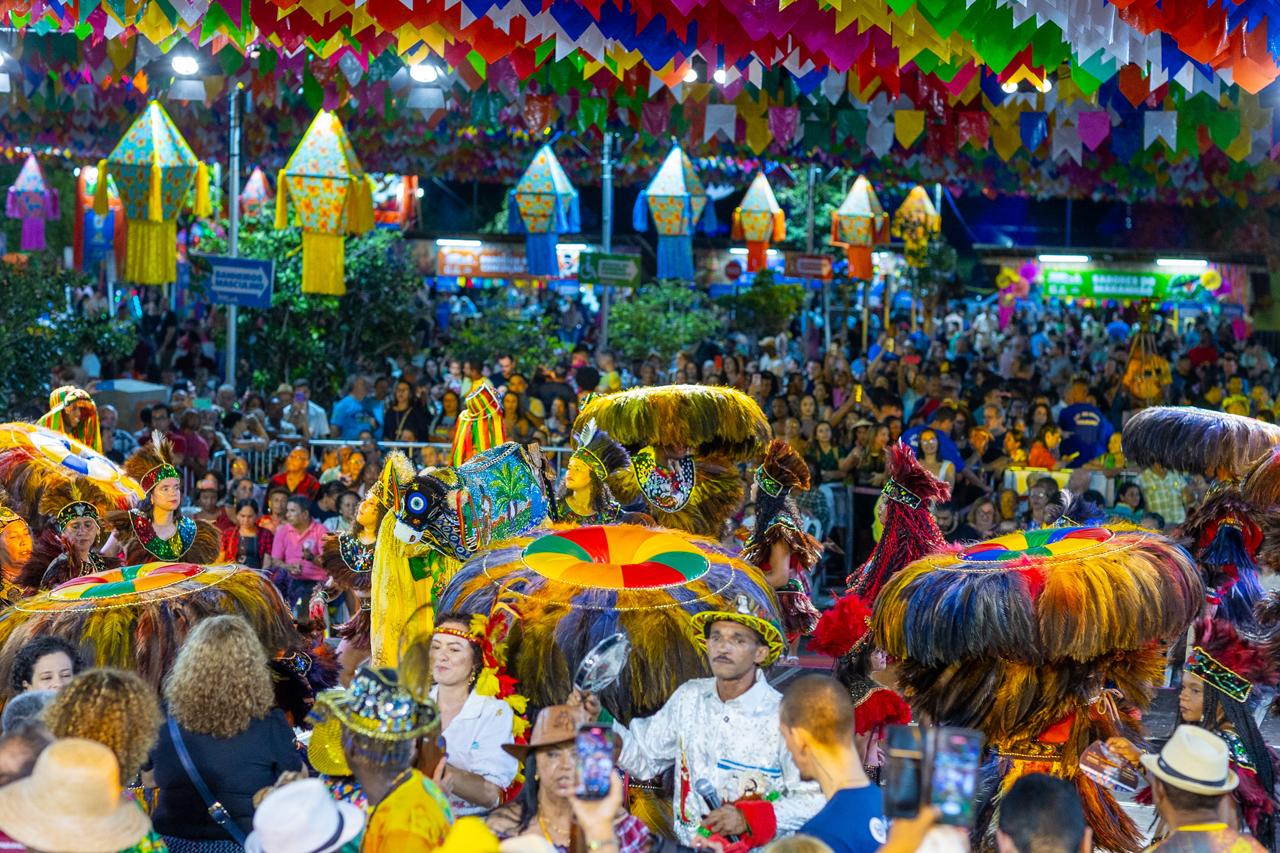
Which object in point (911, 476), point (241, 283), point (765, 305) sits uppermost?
point (241, 283)

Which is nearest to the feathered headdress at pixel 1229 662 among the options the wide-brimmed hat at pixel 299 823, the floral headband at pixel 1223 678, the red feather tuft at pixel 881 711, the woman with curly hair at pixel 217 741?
the floral headband at pixel 1223 678

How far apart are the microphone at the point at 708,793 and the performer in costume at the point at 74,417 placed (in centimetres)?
613

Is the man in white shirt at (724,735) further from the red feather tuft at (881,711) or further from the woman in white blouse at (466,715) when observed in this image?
the red feather tuft at (881,711)

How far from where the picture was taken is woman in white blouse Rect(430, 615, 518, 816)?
551 cm

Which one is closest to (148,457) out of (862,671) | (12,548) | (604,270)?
(12,548)

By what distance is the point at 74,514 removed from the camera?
27.2 ft

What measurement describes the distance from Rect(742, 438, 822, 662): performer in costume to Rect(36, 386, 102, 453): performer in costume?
4.29m

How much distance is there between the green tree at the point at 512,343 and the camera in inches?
819

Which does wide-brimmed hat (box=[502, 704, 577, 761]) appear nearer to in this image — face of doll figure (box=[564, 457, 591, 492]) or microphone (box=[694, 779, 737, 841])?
microphone (box=[694, 779, 737, 841])

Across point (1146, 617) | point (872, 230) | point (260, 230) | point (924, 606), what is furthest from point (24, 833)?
point (872, 230)

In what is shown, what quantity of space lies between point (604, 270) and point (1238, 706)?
15.3 metres

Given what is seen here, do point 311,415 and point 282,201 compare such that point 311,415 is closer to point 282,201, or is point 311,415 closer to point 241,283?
point 241,283

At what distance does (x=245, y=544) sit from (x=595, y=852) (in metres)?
7.55

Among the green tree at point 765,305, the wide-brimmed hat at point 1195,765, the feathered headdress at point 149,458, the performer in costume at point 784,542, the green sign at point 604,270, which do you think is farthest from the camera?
the green tree at point 765,305
